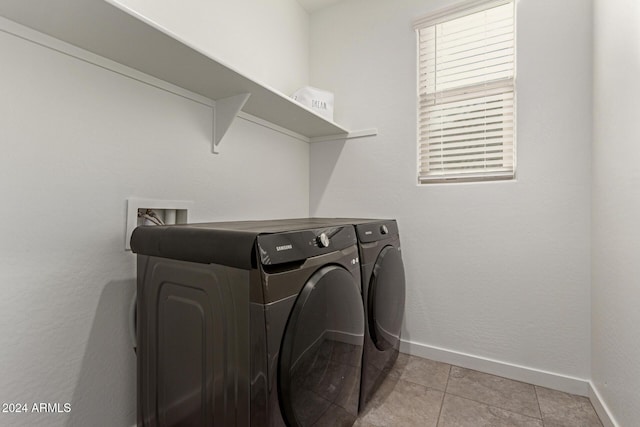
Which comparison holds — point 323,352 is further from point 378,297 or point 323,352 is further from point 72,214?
point 72,214

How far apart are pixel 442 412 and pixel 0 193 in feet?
6.18

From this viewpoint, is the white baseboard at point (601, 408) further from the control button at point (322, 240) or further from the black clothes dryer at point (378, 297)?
the control button at point (322, 240)

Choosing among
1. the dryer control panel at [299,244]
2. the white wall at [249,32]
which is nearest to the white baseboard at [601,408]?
the dryer control panel at [299,244]

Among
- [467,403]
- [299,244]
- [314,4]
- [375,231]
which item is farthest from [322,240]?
[314,4]

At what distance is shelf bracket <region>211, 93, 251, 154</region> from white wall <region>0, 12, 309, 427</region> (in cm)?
18

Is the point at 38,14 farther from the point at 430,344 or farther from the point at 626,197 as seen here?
the point at 430,344

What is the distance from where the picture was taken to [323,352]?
0.94 meters

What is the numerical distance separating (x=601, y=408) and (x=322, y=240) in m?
1.55

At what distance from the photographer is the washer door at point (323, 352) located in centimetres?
82

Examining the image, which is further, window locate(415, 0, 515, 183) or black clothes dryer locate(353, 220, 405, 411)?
window locate(415, 0, 515, 183)

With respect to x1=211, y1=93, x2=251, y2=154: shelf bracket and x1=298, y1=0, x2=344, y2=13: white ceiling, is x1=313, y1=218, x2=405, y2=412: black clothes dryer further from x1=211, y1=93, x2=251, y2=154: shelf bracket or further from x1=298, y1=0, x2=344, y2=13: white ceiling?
x1=298, y1=0, x2=344, y2=13: white ceiling

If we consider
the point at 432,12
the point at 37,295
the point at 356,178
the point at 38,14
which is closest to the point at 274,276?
the point at 37,295

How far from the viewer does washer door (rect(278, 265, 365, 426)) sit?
32.3 inches

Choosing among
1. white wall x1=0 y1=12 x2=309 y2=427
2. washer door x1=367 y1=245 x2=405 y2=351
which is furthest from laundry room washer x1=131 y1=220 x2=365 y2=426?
washer door x1=367 y1=245 x2=405 y2=351
